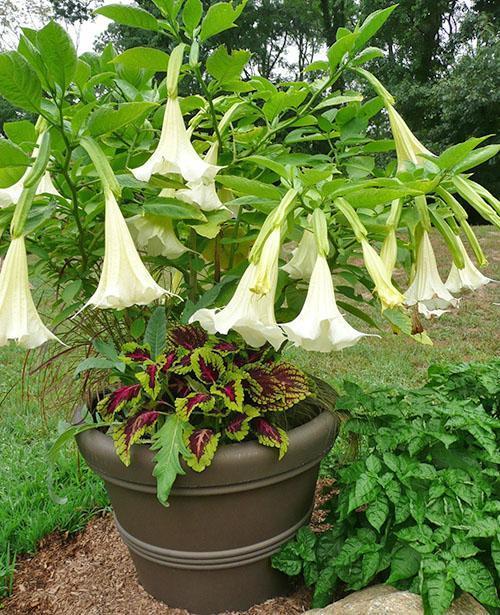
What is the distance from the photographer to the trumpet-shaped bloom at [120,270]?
0.92m

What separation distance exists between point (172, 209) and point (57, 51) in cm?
32

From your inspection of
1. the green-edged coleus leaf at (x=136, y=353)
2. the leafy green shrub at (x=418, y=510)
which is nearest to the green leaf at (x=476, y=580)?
the leafy green shrub at (x=418, y=510)

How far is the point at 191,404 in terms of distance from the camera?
3.88 ft

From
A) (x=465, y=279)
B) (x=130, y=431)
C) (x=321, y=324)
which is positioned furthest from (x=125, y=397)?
(x=465, y=279)

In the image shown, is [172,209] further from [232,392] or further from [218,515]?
[218,515]

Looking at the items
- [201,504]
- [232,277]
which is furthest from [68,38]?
[201,504]

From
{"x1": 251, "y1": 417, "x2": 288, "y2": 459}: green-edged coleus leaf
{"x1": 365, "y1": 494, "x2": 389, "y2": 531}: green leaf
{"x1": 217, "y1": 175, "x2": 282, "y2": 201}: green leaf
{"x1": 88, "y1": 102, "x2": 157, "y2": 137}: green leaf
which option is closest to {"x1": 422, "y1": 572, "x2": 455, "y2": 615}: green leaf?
{"x1": 365, "y1": 494, "x2": 389, "y2": 531}: green leaf

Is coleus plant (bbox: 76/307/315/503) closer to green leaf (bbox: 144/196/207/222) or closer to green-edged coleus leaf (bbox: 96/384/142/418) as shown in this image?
green-edged coleus leaf (bbox: 96/384/142/418)

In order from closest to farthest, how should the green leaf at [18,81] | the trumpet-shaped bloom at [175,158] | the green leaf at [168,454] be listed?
the green leaf at [18,81] → the trumpet-shaped bloom at [175,158] → the green leaf at [168,454]

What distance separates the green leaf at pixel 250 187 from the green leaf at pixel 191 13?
0.97 feet

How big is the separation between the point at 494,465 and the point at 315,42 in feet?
67.5

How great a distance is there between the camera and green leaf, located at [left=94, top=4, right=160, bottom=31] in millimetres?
1094

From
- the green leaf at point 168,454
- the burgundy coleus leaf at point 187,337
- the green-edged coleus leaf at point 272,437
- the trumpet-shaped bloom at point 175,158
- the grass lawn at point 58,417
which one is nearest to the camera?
the trumpet-shaped bloom at point 175,158

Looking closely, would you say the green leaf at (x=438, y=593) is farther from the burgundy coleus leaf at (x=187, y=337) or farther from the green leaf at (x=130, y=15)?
the green leaf at (x=130, y=15)
